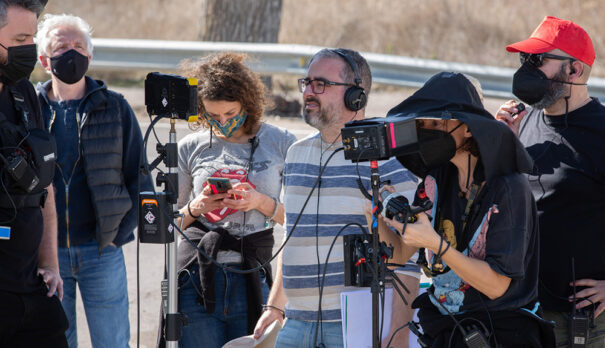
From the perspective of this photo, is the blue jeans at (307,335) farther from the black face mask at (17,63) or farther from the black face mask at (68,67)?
the black face mask at (68,67)

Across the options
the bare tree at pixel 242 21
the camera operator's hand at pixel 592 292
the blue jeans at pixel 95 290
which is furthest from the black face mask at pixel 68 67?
the bare tree at pixel 242 21

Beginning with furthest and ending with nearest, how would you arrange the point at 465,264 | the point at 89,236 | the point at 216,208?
the point at 89,236, the point at 216,208, the point at 465,264

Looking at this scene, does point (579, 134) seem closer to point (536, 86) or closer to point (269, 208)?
point (536, 86)

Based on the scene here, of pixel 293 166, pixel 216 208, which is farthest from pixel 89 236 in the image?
pixel 293 166

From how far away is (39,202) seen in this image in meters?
3.25

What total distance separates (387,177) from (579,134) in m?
0.97

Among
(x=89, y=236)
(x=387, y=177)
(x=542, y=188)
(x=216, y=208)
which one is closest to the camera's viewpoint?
(x=387, y=177)

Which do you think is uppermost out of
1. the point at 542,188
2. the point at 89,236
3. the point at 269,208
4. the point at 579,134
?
the point at 579,134

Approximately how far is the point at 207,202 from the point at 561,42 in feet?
6.17

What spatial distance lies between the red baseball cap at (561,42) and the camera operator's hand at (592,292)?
3.45 feet

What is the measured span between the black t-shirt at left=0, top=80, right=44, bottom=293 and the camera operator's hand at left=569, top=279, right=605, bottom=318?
2339 mm

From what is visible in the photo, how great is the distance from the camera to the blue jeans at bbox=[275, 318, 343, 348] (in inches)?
127

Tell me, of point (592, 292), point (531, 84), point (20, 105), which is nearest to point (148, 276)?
point (20, 105)

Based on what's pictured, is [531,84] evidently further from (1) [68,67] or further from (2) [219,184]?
(1) [68,67]
